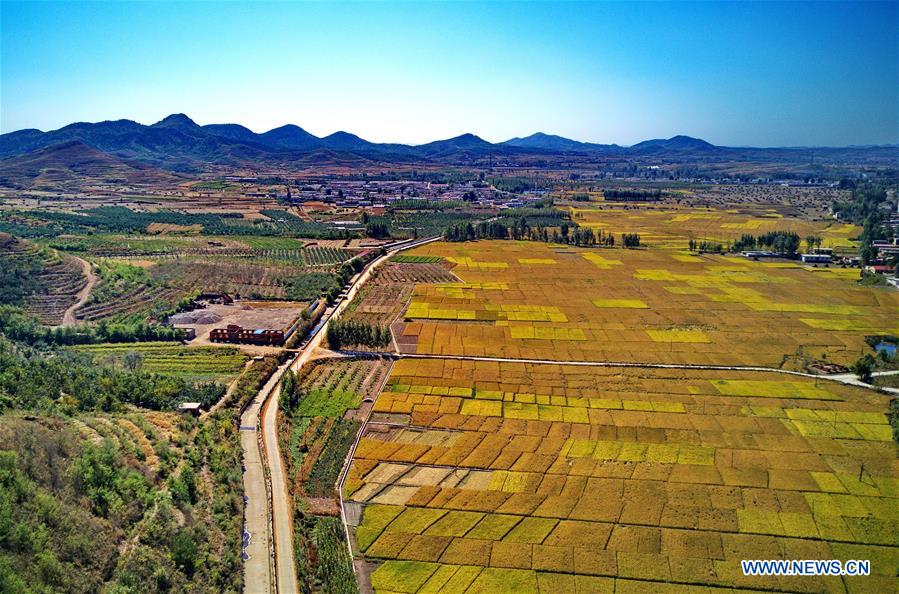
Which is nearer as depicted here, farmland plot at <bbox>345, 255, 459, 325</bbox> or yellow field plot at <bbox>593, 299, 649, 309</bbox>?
farmland plot at <bbox>345, 255, 459, 325</bbox>

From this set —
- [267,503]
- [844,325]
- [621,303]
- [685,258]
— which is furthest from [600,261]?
[267,503]

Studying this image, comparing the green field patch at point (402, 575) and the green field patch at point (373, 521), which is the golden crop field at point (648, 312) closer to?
the green field patch at point (373, 521)

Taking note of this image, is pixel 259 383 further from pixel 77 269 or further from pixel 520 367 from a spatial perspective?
pixel 77 269

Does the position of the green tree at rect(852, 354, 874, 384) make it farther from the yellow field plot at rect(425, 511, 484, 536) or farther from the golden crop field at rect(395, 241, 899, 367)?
the yellow field plot at rect(425, 511, 484, 536)

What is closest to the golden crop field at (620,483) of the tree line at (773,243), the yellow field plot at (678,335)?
the yellow field plot at (678,335)

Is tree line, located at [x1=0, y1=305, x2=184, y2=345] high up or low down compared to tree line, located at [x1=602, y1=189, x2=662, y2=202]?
down

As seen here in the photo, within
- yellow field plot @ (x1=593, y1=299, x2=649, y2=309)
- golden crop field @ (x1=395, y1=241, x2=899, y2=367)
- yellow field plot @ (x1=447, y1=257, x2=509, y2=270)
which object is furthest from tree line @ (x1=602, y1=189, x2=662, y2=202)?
yellow field plot @ (x1=593, y1=299, x2=649, y2=309)

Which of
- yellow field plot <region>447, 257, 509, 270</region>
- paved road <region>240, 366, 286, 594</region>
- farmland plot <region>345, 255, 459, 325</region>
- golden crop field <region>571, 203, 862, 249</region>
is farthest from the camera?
golden crop field <region>571, 203, 862, 249</region>
